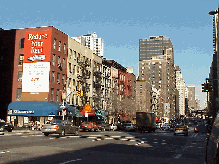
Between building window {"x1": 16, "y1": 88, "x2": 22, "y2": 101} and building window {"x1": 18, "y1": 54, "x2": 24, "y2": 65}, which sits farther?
building window {"x1": 18, "y1": 54, "x2": 24, "y2": 65}

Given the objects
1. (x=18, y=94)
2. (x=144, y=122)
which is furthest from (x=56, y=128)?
(x=144, y=122)

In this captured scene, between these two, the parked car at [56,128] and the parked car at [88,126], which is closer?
the parked car at [56,128]

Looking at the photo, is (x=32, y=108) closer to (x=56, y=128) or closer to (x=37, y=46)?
(x=37, y=46)

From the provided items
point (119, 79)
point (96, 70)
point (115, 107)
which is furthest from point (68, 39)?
point (119, 79)

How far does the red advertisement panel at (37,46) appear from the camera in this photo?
2170 inches

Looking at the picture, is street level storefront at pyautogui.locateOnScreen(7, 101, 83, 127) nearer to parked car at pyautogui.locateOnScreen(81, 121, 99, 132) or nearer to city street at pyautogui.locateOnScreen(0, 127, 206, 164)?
parked car at pyautogui.locateOnScreen(81, 121, 99, 132)

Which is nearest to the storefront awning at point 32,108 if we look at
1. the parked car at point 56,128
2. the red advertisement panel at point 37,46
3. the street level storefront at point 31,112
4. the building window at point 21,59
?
the street level storefront at point 31,112

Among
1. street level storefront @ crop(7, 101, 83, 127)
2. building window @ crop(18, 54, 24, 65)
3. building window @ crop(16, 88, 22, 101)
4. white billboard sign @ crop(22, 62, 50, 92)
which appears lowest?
street level storefront @ crop(7, 101, 83, 127)

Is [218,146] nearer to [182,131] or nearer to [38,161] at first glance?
[38,161]

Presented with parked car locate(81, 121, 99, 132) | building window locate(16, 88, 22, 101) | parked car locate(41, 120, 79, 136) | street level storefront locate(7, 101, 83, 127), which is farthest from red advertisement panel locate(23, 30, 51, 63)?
parked car locate(41, 120, 79, 136)

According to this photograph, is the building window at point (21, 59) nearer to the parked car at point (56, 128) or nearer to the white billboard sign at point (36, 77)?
the white billboard sign at point (36, 77)

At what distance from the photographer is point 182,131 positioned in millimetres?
47250

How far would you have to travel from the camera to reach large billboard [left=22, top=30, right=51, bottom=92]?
54.8 m

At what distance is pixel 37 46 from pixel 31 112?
12.3 metres
